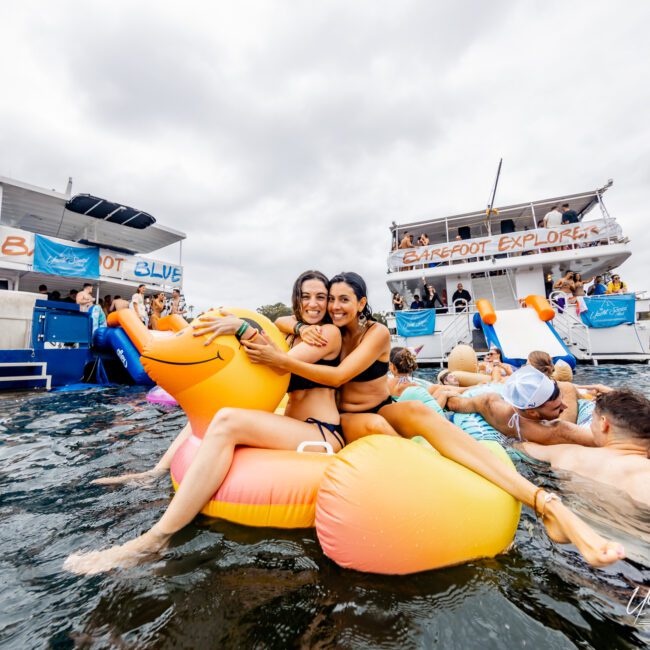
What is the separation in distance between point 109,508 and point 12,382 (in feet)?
21.5

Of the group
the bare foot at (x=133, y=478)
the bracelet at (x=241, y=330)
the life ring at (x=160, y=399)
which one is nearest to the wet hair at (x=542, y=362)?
the bracelet at (x=241, y=330)

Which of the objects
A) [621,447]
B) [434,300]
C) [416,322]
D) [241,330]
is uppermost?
[434,300]

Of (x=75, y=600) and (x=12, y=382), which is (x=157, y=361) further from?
(x=12, y=382)

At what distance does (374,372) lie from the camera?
268cm

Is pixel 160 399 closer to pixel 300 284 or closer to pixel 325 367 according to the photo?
pixel 300 284

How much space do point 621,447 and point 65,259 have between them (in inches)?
613

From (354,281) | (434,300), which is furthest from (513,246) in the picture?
(354,281)

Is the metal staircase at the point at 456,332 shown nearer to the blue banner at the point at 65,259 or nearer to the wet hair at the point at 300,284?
the wet hair at the point at 300,284

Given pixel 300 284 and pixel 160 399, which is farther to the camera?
pixel 160 399

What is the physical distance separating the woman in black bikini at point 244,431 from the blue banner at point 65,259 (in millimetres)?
12573

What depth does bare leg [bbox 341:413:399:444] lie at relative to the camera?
2410 mm

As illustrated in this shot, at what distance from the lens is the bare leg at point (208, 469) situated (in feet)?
5.46

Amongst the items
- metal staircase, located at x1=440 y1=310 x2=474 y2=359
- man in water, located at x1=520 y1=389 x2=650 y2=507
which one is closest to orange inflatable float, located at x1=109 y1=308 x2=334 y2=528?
man in water, located at x1=520 y1=389 x2=650 y2=507

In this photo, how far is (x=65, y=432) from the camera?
401 centimetres
